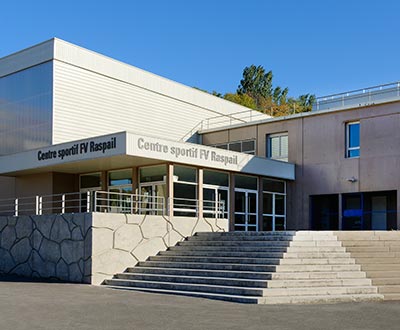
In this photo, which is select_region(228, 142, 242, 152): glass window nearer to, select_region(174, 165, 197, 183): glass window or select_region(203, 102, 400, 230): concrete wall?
select_region(203, 102, 400, 230): concrete wall

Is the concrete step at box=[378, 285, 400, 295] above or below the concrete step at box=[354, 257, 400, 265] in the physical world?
below

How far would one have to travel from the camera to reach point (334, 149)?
971 inches

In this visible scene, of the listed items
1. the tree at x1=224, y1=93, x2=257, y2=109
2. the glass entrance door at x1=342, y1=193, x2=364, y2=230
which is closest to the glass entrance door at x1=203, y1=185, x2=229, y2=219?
the glass entrance door at x1=342, y1=193, x2=364, y2=230

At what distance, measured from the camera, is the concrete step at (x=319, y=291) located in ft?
41.7

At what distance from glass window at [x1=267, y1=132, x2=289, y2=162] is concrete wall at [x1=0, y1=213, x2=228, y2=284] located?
7.94 metres

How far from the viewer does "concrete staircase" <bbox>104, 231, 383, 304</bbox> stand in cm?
1298

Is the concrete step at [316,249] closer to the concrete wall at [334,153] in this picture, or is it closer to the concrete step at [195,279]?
the concrete step at [195,279]

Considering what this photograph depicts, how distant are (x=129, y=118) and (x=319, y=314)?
1717cm

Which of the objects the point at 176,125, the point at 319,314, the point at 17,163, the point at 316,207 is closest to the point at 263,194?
the point at 316,207

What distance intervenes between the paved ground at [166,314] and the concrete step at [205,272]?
5.35 feet

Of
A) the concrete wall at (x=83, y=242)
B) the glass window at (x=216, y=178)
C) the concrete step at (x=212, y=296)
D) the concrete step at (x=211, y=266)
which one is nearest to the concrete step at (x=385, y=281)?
the concrete step at (x=211, y=266)

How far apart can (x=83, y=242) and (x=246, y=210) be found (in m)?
8.88

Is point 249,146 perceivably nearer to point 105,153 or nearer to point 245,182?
point 245,182

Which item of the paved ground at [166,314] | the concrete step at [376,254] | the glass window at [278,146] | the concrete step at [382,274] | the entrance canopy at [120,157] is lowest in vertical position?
the paved ground at [166,314]
